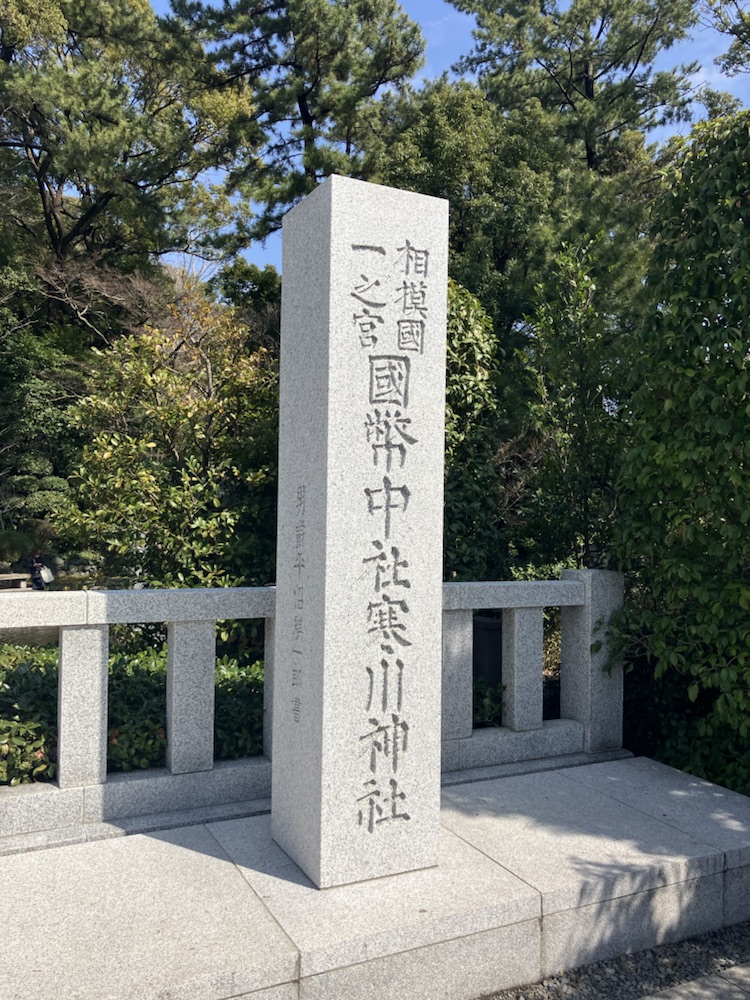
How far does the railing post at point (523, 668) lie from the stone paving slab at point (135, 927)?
6.51ft

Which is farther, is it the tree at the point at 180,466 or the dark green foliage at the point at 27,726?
the tree at the point at 180,466

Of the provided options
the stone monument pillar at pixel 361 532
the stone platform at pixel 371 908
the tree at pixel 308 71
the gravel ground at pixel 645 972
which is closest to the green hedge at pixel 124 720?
the stone platform at pixel 371 908

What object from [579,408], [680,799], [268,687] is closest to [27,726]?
[268,687]

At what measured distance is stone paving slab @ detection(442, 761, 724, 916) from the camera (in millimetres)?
3117

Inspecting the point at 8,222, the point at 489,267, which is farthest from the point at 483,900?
the point at 8,222

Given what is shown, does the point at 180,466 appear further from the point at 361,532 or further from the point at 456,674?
the point at 361,532

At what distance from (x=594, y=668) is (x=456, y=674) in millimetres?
998

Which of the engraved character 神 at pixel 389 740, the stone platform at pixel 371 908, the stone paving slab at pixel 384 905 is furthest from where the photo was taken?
the engraved character 神 at pixel 389 740

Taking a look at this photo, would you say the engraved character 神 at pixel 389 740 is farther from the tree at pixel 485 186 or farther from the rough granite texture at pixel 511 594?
the tree at pixel 485 186

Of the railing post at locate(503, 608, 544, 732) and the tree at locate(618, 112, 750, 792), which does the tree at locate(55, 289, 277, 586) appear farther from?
the tree at locate(618, 112, 750, 792)

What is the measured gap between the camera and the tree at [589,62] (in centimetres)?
1489

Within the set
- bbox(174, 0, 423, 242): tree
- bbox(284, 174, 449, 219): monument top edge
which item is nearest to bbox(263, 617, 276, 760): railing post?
bbox(284, 174, 449, 219): monument top edge

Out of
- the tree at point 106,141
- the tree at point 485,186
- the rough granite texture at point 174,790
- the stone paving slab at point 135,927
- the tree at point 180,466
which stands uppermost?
the tree at point 106,141

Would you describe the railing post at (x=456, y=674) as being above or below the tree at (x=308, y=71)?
below
